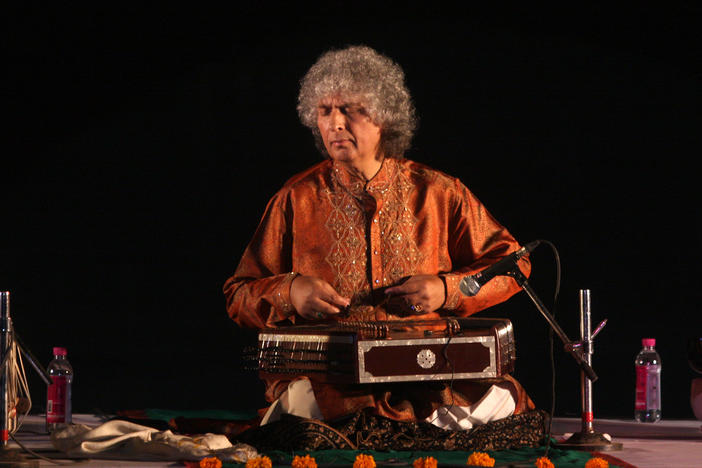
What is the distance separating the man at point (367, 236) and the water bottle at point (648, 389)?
97cm

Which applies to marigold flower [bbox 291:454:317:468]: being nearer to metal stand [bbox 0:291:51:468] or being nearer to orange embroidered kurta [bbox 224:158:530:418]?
metal stand [bbox 0:291:51:468]

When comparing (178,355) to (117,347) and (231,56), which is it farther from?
(231,56)

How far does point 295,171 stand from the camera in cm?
593

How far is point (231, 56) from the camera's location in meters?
5.81

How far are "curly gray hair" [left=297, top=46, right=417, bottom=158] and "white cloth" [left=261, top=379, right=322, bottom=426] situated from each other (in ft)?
3.77

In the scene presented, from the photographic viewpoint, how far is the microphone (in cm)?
→ 378

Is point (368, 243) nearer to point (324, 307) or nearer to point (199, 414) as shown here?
point (324, 307)

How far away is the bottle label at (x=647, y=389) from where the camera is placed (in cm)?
541

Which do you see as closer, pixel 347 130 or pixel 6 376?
pixel 6 376

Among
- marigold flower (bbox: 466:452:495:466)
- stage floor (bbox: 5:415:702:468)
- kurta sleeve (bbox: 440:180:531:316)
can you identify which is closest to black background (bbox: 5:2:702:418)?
stage floor (bbox: 5:415:702:468)

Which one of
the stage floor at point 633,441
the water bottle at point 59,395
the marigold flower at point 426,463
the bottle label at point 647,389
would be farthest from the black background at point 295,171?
the marigold flower at point 426,463

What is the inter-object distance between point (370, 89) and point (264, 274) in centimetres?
91

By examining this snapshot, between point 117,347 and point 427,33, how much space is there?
2.27 metres

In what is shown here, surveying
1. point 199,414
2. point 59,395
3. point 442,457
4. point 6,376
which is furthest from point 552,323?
point 59,395
